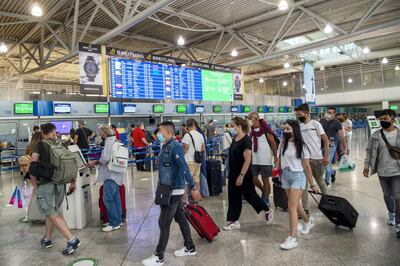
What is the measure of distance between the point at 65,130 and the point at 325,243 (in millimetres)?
13138

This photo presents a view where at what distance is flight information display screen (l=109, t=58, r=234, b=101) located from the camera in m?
9.60

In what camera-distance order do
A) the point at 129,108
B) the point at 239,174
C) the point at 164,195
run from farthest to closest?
the point at 129,108 < the point at 239,174 < the point at 164,195

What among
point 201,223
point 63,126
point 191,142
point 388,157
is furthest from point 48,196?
point 63,126

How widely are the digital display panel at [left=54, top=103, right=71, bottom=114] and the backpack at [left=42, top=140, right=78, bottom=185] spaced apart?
23.7 feet

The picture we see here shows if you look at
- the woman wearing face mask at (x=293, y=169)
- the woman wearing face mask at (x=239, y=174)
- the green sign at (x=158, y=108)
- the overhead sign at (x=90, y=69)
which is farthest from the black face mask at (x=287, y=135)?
the green sign at (x=158, y=108)

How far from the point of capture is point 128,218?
5.20 m

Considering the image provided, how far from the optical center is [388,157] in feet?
12.7

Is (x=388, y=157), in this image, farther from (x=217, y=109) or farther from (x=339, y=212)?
(x=217, y=109)

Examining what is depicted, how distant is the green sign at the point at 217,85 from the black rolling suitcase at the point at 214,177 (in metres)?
5.99

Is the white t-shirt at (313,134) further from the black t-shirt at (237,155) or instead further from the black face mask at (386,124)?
the black t-shirt at (237,155)

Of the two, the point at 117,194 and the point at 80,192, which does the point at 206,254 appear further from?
the point at 80,192

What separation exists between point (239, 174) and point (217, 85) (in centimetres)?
915

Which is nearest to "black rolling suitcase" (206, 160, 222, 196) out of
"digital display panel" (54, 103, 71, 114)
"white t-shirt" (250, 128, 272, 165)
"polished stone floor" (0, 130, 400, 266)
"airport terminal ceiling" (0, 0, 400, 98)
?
"polished stone floor" (0, 130, 400, 266)

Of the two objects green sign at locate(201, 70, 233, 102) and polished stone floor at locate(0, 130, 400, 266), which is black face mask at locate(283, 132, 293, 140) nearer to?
polished stone floor at locate(0, 130, 400, 266)
